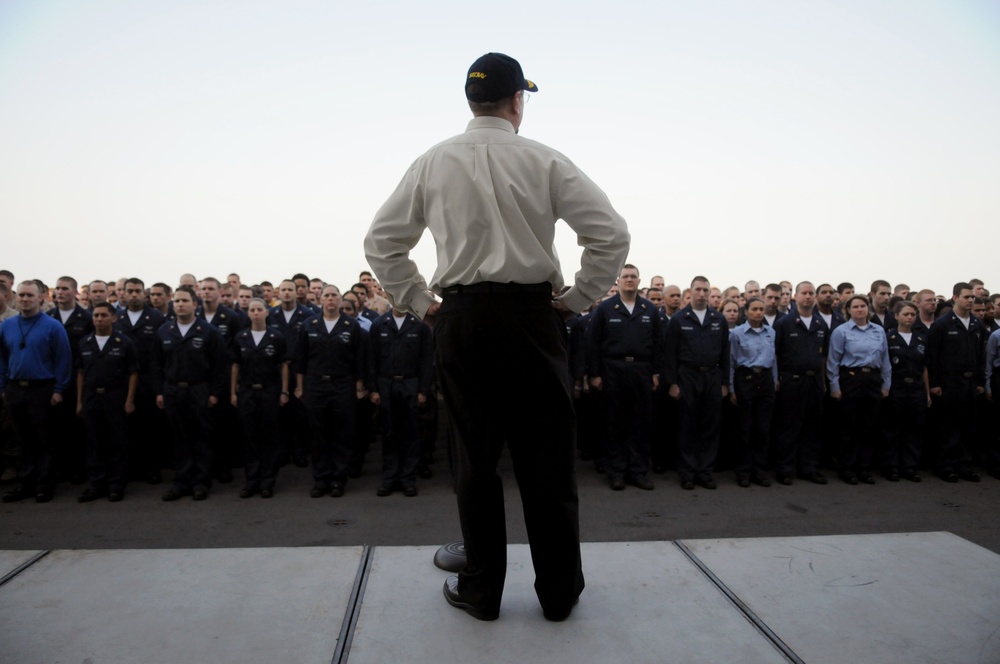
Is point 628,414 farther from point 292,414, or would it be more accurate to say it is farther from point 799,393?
point 292,414

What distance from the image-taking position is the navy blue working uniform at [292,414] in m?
7.35

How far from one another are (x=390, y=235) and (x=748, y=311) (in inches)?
223

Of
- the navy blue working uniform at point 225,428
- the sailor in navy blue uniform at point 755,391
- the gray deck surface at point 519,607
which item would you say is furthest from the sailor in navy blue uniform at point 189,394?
the sailor in navy blue uniform at point 755,391

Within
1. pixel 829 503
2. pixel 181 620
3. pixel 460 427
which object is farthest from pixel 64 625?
pixel 829 503

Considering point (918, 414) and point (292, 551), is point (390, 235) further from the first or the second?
point (918, 414)

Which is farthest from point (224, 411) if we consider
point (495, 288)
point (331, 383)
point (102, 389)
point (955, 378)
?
A: point (955, 378)

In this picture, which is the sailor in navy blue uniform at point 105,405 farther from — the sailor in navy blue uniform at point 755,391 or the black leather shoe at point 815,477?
the black leather shoe at point 815,477

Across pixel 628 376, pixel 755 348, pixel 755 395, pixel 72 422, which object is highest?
pixel 755 348

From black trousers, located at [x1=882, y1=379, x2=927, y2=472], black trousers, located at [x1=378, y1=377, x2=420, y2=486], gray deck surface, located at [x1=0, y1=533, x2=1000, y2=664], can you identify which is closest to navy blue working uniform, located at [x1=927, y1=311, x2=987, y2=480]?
black trousers, located at [x1=882, y1=379, x2=927, y2=472]

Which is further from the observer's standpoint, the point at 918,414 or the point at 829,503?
the point at 918,414

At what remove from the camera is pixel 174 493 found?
6488mm

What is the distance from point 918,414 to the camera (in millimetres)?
7176

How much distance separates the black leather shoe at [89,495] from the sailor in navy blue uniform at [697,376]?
19.2 feet

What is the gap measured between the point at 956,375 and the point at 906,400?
23.6 inches
